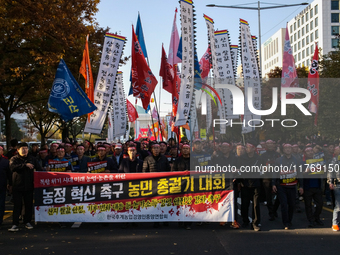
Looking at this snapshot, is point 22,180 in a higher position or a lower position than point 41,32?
lower

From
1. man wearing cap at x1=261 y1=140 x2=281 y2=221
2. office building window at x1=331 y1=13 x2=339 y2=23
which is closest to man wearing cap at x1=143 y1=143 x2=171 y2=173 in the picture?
man wearing cap at x1=261 y1=140 x2=281 y2=221

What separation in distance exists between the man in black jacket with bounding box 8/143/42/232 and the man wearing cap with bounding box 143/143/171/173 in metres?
2.50

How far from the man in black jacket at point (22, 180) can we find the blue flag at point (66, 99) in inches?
104

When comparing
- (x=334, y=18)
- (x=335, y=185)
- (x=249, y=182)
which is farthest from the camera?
(x=334, y=18)

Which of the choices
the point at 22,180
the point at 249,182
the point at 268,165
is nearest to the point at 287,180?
the point at 268,165

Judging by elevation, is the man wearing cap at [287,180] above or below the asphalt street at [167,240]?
above

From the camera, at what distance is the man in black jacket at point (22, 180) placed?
8.34 meters

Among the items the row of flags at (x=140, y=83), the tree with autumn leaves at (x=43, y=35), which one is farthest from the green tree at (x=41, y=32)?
the row of flags at (x=140, y=83)

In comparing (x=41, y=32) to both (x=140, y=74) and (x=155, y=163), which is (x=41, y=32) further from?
(x=155, y=163)

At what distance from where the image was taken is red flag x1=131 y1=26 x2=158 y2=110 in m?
13.7

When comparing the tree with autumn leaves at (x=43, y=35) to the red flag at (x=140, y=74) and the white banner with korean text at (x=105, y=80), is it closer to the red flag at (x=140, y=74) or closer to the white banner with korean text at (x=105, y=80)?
the white banner with korean text at (x=105, y=80)

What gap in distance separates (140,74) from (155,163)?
5678 millimetres

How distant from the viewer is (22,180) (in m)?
8.48

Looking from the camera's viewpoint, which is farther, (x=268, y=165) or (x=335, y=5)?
(x=335, y=5)
